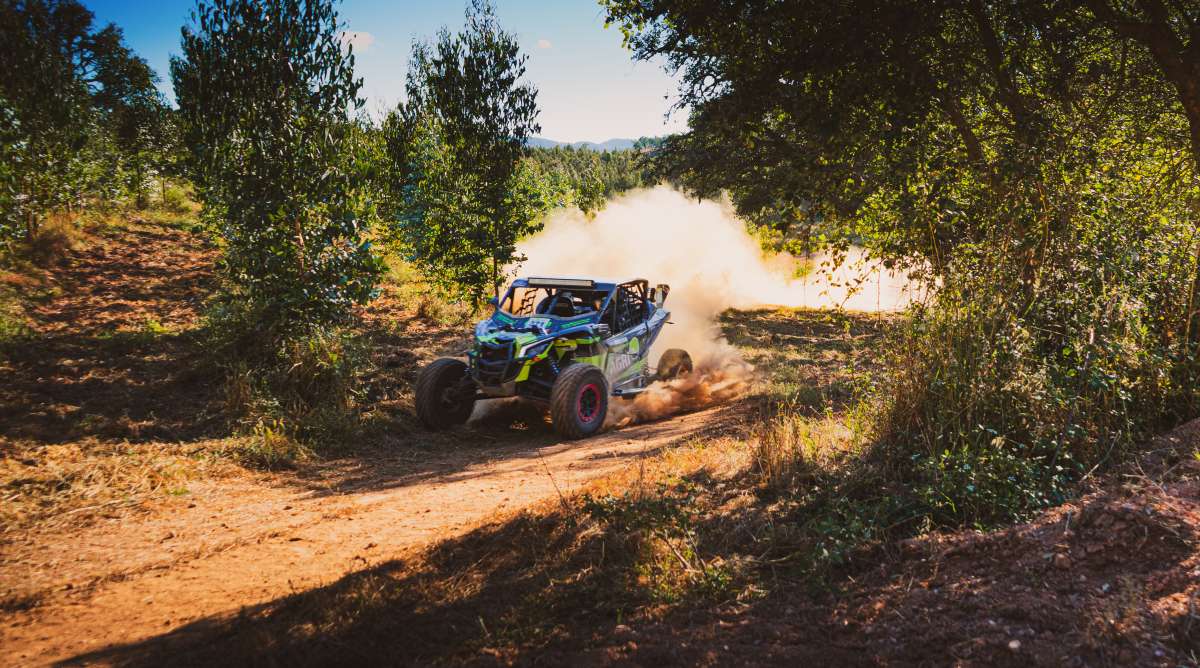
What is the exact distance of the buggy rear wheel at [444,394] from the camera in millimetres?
8414

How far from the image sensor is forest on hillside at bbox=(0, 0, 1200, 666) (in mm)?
3080

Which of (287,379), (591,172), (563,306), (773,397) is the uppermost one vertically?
(591,172)

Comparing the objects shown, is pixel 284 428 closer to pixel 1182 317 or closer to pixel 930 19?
pixel 930 19

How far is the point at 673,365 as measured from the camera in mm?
11266

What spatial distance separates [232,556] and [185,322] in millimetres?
8147

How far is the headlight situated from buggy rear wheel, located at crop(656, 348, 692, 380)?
335 cm

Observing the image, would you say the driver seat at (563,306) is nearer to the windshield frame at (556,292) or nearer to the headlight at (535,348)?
the windshield frame at (556,292)

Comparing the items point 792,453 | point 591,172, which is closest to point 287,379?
point 792,453

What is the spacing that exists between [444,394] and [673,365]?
14.5 ft

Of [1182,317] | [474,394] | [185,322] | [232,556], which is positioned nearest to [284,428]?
[474,394]

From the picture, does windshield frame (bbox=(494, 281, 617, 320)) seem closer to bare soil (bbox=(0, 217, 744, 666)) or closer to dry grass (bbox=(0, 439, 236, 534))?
bare soil (bbox=(0, 217, 744, 666))

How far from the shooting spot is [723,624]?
3.05 metres

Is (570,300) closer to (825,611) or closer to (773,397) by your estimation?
(773,397)

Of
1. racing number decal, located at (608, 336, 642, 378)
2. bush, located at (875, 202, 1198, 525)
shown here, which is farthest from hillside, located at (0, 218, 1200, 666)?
racing number decal, located at (608, 336, 642, 378)
